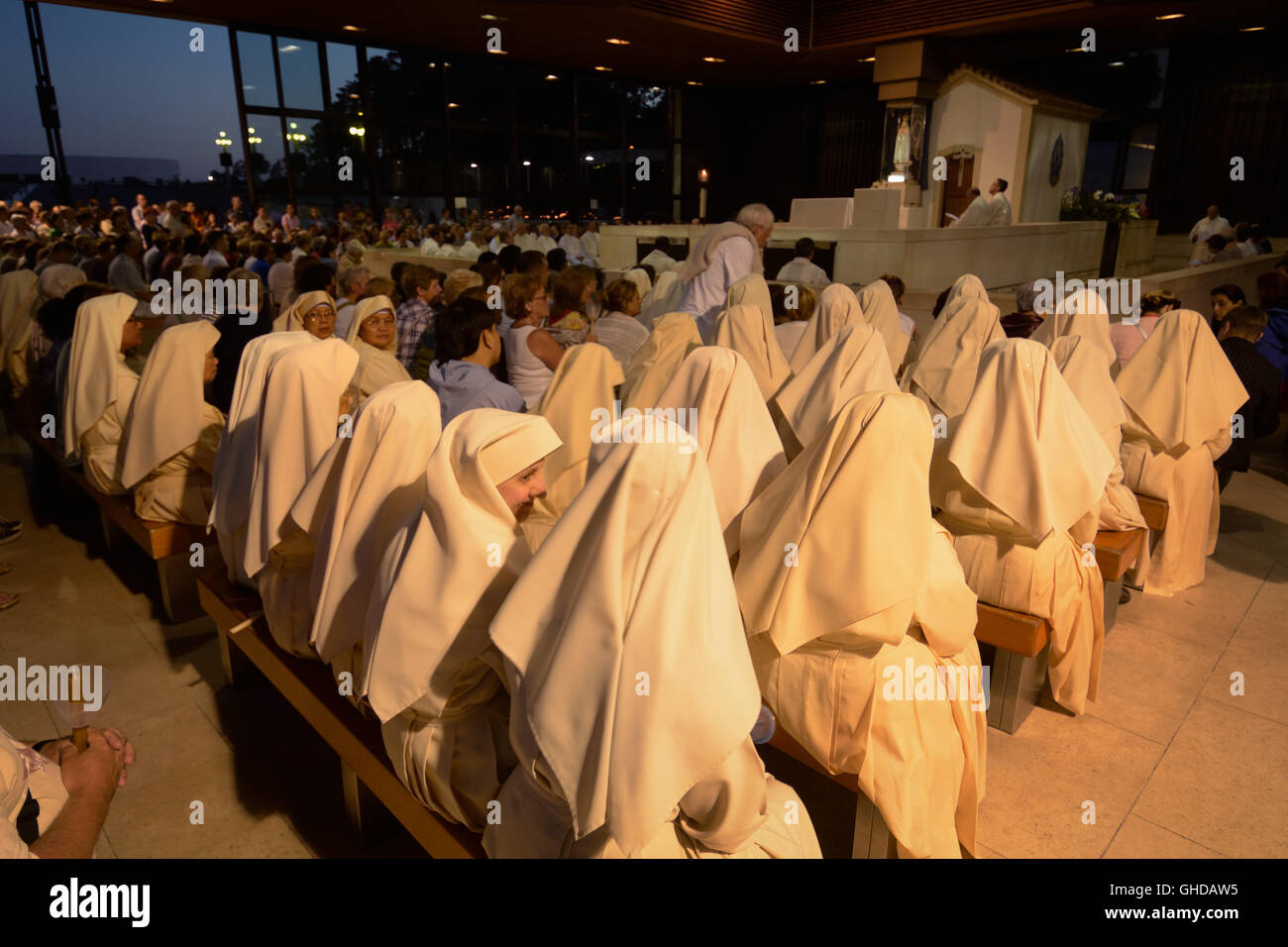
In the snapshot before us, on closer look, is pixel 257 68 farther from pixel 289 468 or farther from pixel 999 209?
pixel 289 468

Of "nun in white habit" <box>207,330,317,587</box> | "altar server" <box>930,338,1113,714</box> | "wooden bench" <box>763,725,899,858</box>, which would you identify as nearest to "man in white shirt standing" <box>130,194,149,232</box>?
"nun in white habit" <box>207,330,317,587</box>

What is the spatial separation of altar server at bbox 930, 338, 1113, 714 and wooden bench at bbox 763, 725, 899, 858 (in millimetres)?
1191

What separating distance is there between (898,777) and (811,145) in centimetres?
2262

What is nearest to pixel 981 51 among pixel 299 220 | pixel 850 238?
pixel 850 238

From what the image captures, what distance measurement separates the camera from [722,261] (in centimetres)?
660

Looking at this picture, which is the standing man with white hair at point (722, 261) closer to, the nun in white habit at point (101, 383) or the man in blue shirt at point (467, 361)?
the man in blue shirt at point (467, 361)

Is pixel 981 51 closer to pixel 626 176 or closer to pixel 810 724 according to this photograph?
pixel 626 176

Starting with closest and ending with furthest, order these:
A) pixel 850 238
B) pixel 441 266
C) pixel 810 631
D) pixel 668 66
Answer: pixel 810 631 → pixel 850 238 → pixel 441 266 → pixel 668 66

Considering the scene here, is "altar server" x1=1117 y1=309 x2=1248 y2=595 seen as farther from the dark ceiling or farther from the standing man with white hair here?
the dark ceiling

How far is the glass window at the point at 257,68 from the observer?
50.3ft

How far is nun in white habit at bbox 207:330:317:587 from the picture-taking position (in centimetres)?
321

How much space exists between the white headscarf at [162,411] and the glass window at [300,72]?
49.1 feet

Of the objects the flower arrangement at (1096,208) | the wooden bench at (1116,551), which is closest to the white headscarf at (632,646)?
the wooden bench at (1116,551)

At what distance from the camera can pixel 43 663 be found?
3672mm
